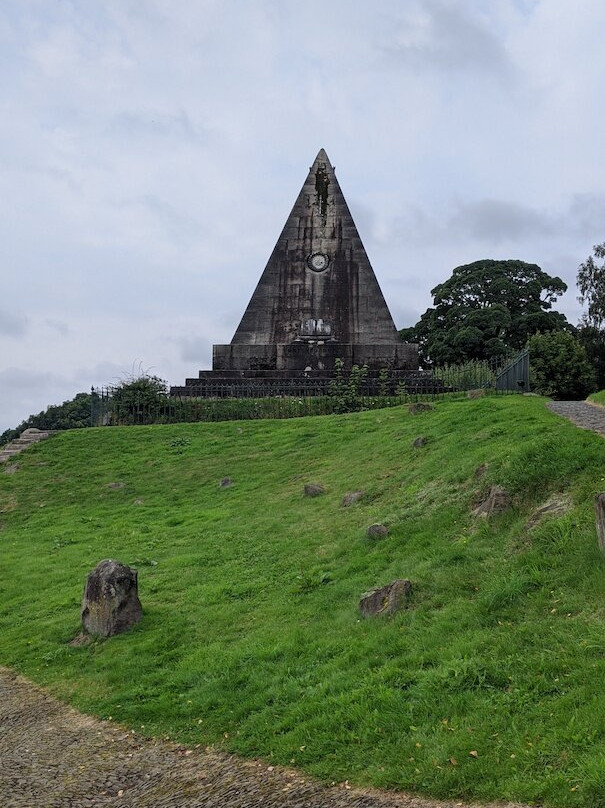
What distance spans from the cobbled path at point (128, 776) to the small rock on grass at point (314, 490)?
21.9 feet

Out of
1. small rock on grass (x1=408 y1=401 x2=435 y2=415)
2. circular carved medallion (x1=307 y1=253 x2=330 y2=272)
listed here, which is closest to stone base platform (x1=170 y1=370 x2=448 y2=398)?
small rock on grass (x1=408 y1=401 x2=435 y2=415)

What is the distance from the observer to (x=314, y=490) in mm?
13594

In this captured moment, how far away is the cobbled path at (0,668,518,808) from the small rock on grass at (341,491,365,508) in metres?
5.71

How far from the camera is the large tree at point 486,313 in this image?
135 feet

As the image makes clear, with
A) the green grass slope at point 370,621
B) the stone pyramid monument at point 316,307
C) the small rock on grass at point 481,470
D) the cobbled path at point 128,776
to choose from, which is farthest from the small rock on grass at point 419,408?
the cobbled path at point 128,776

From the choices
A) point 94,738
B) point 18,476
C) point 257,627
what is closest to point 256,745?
point 94,738

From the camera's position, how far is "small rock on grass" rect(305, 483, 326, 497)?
13.5 metres

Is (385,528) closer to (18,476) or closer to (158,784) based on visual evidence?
(158,784)

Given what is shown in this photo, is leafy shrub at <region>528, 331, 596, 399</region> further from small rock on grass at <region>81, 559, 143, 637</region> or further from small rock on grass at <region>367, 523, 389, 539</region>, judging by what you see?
small rock on grass at <region>81, 559, 143, 637</region>

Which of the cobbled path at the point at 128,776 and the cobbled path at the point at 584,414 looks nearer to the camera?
the cobbled path at the point at 128,776

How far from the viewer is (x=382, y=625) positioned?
24.0ft

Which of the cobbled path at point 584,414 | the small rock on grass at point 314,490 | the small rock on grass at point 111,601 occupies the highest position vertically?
the cobbled path at point 584,414

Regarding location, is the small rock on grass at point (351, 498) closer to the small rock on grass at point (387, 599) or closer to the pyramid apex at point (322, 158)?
the small rock on grass at point (387, 599)

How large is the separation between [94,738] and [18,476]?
13.4 metres
